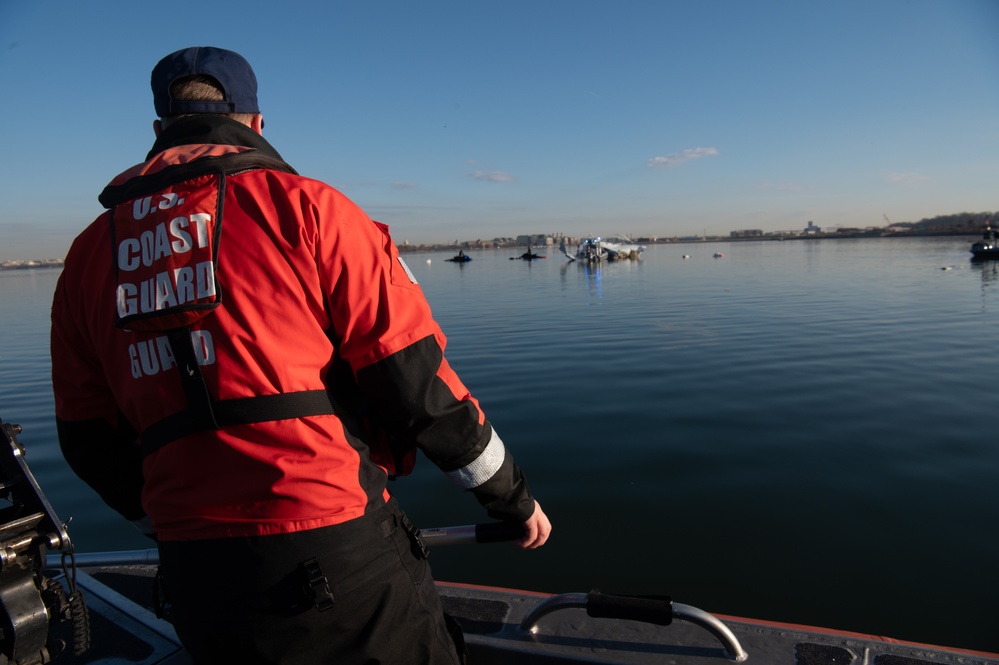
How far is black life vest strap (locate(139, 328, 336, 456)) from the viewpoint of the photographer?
1302 mm

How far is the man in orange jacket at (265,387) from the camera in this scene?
1314mm

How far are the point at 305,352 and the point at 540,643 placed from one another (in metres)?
1.77

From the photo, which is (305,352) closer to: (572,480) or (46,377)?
(572,480)

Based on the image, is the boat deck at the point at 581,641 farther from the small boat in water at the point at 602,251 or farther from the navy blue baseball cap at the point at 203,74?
the small boat in water at the point at 602,251

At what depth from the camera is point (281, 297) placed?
4.34ft

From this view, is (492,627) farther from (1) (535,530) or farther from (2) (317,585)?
(2) (317,585)

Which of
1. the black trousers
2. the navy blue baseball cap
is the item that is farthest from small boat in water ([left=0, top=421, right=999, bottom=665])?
the navy blue baseball cap

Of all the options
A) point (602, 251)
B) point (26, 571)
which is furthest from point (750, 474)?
point (602, 251)

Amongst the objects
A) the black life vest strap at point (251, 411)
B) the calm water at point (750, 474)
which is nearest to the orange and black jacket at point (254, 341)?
the black life vest strap at point (251, 411)

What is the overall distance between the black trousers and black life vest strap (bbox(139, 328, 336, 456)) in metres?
0.27

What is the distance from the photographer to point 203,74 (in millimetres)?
1552

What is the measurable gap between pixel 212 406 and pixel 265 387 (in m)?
0.13

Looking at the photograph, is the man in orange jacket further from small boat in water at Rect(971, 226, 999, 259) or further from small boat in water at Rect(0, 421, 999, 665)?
small boat in water at Rect(971, 226, 999, 259)

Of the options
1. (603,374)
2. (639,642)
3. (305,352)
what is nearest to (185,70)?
(305,352)
